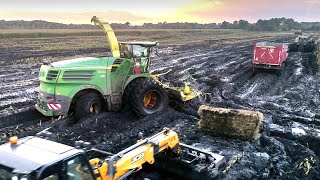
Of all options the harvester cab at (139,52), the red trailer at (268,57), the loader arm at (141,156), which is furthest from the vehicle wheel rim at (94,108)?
the red trailer at (268,57)

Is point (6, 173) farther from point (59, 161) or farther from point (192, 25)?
point (192, 25)

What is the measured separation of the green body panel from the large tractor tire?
38 cm

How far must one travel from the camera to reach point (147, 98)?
13.0m

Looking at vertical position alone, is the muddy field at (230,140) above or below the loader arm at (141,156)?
below

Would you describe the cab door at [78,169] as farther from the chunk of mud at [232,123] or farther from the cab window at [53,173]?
the chunk of mud at [232,123]

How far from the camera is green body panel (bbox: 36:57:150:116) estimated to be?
1098cm

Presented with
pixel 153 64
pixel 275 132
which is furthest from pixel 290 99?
pixel 153 64

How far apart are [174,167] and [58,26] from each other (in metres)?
97.6

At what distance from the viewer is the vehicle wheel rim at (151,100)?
12836mm

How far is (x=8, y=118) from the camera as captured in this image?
12.7m

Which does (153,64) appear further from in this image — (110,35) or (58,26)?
(58,26)

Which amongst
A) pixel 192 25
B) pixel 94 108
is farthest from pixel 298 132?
pixel 192 25

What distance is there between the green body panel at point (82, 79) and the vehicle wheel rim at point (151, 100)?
2.66ft

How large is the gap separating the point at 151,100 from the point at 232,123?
11.1 ft
